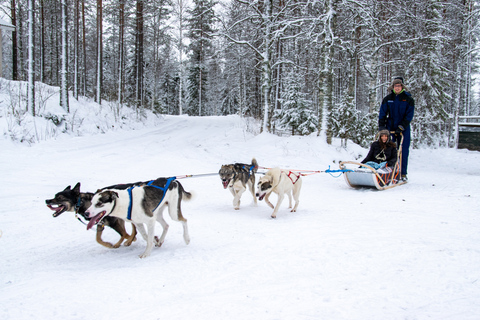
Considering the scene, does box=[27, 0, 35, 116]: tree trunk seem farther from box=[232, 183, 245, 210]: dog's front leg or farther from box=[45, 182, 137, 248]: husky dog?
box=[45, 182, 137, 248]: husky dog

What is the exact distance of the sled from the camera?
7043 millimetres

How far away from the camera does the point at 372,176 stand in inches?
276

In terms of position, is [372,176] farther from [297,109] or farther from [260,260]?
[297,109]

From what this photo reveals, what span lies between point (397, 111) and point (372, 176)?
226 cm

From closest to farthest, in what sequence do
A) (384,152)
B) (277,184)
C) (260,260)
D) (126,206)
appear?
(260,260), (126,206), (277,184), (384,152)

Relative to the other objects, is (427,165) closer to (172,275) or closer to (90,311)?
(172,275)

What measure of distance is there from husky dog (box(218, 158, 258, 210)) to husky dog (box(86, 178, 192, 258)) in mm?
1590

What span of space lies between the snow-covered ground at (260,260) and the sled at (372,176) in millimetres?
420

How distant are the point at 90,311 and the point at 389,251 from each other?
294cm

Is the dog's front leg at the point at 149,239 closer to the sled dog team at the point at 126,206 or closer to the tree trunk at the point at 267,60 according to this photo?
the sled dog team at the point at 126,206

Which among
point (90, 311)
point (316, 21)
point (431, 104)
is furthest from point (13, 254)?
point (431, 104)

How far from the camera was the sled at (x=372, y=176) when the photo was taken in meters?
7.04

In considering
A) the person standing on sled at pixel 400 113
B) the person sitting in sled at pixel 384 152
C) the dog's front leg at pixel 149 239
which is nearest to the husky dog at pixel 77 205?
the dog's front leg at pixel 149 239

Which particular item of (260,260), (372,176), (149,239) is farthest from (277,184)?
(372,176)
